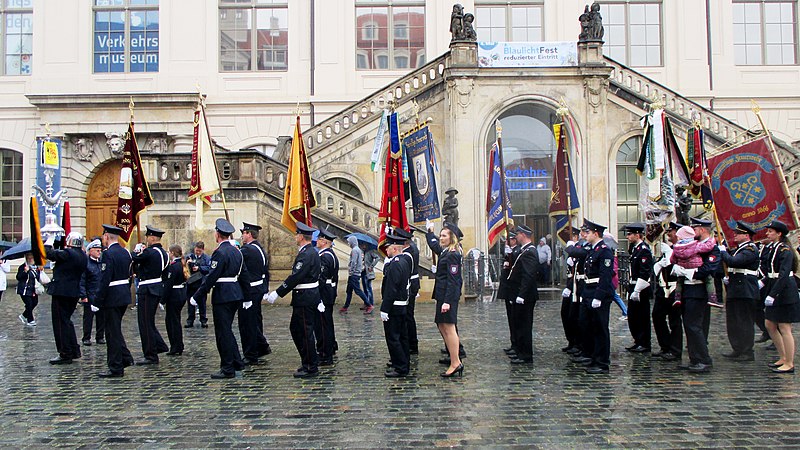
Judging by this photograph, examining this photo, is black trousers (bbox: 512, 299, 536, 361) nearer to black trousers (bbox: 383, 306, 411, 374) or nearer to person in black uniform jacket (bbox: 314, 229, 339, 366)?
black trousers (bbox: 383, 306, 411, 374)

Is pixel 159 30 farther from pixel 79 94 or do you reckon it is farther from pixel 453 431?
pixel 453 431

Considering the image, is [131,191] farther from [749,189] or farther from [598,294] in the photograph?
[749,189]

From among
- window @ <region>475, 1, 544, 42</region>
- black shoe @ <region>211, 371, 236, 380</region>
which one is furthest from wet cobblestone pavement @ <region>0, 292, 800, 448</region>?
window @ <region>475, 1, 544, 42</region>

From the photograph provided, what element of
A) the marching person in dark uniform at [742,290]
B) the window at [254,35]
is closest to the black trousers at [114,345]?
the marching person in dark uniform at [742,290]

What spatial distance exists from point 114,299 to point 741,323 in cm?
852

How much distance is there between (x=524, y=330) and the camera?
9.77 m

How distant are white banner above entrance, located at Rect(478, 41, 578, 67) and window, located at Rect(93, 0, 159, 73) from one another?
13.0 metres

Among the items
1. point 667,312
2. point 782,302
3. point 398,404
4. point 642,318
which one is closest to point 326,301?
point 398,404

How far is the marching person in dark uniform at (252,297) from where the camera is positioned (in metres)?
9.79

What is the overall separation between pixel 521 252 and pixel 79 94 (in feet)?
68.4

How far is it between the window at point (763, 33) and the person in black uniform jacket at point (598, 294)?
21.3 metres

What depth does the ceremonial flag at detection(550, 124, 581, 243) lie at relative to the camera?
1539cm

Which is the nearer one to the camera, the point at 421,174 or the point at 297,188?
the point at 421,174

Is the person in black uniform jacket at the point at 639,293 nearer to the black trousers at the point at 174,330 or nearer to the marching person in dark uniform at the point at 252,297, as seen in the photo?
the marching person in dark uniform at the point at 252,297
